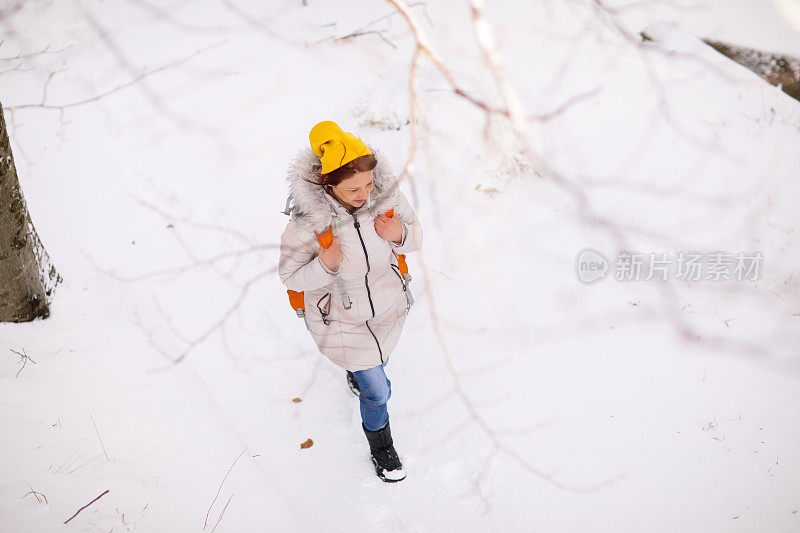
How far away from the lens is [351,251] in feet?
6.13

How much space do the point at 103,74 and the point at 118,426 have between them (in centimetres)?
354

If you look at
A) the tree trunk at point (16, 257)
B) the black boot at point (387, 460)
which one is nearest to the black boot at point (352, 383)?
the black boot at point (387, 460)

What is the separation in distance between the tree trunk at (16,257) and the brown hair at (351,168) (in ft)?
5.15

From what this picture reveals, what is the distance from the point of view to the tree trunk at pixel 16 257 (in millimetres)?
2150

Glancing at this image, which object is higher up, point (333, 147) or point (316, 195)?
point (333, 147)

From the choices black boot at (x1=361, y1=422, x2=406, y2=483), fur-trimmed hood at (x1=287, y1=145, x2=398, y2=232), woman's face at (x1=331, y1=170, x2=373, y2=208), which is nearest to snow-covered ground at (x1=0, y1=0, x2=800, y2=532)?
black boot at (x1=361, y1=422, x2=406, y2=483)

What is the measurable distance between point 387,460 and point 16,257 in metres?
2.06

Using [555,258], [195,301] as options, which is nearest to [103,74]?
[195,301]

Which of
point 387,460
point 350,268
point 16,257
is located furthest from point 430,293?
point 16,257

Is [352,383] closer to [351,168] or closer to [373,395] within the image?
[373,395]

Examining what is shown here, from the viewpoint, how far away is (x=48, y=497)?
173 centimetres

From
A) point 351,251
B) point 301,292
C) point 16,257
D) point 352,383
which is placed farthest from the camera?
point 352,383

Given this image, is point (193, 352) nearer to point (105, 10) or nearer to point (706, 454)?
point (105, 10)

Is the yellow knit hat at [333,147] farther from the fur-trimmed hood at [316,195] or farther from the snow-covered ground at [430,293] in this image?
the snow-covered ground at [430,293]
